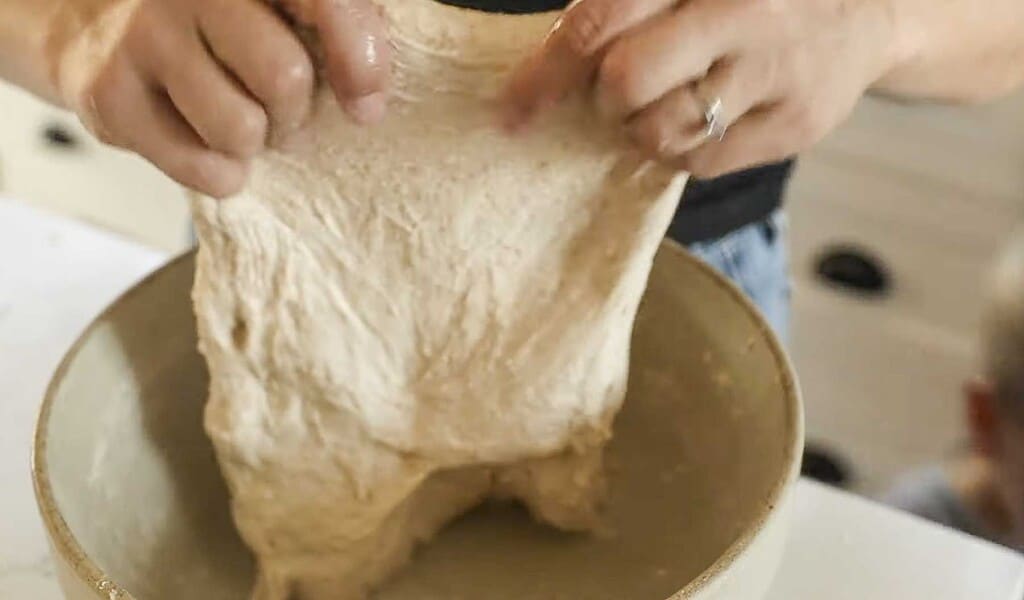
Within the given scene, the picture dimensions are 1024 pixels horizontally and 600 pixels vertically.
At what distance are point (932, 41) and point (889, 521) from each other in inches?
9.4

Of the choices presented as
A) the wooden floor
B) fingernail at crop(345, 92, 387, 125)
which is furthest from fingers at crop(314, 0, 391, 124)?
the wooden floor

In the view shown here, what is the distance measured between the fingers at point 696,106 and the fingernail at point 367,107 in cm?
9

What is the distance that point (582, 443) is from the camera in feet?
1.85

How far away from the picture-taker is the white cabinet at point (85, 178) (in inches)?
70.5

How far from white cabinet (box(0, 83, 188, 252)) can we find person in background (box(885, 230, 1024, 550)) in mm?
1129

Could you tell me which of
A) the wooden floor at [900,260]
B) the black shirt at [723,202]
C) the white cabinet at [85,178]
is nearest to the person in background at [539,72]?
the black shirt at [723,202]

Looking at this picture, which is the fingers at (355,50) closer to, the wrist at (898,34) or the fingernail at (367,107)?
the fingernail at (367,107)

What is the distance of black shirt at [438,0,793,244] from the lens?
2.51 feet

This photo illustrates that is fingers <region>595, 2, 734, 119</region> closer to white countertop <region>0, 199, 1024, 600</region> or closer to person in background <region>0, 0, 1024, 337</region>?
person in background <region>0, 0, 1024, 337</region>

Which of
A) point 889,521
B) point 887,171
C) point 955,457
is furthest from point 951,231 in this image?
point 889,521

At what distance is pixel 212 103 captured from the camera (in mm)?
403

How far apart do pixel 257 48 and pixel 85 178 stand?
1.58m

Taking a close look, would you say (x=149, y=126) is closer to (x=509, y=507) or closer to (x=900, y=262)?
(x=509, y=507)

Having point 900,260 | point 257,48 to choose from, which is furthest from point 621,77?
point 900,260
